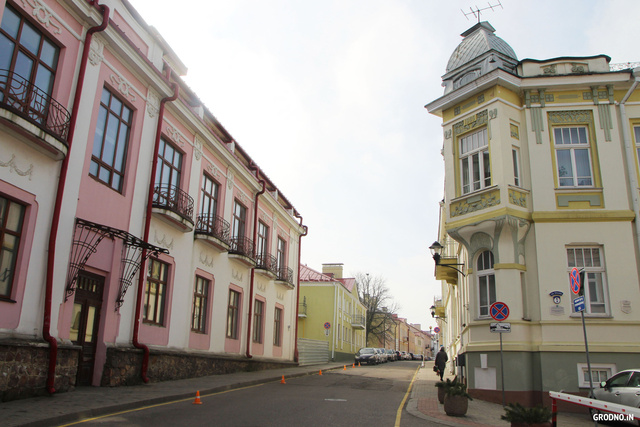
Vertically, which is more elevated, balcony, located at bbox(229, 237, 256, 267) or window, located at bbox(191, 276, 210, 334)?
balcony, located at bbox(229, 237, 256, 267)

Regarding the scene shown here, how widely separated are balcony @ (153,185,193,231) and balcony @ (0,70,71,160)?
449 centimetres

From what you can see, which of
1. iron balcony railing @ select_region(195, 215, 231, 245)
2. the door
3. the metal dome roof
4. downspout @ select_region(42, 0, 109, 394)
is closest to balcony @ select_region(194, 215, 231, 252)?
iron balcony railing @ select_region(195, 215, 231, 245)

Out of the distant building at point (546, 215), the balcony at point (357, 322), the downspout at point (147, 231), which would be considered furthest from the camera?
the balcony at point (357, 322)

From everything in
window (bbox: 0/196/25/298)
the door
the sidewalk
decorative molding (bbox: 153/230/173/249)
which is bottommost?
the sidewalk

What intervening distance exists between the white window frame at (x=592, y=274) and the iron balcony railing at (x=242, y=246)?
12.8 meters

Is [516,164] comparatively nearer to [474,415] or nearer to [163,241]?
[474,415]

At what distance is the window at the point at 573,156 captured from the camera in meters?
15.3

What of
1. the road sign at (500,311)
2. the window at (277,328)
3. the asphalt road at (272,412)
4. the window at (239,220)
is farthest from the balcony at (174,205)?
the window at (277,328)

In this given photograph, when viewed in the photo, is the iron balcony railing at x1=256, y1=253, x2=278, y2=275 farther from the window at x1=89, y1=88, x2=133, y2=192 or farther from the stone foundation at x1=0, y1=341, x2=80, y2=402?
the stone foundation at x1=0, y1=341, x2=80, y2=402

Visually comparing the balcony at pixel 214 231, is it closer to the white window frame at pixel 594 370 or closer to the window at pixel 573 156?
the window at pixel 573 156

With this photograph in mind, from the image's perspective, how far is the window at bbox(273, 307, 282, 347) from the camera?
27.7m

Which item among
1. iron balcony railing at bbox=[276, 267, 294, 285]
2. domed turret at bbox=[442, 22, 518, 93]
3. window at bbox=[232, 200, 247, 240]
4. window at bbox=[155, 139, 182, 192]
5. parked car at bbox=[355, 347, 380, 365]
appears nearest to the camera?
window at bbox=[155, 139, 182, 192]

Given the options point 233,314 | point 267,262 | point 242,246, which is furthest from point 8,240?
point 267,262

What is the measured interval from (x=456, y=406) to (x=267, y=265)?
15758 millimetres
